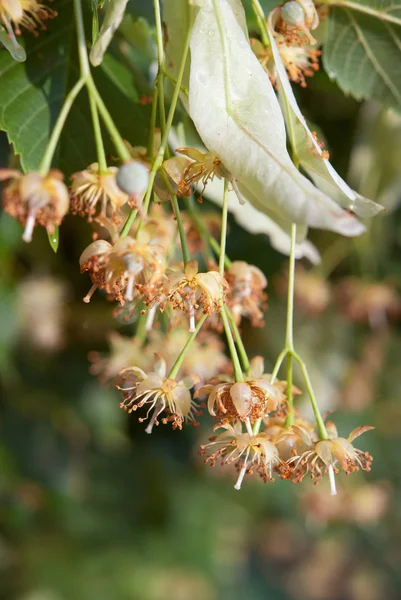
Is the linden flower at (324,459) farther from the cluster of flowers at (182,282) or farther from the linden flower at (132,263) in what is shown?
the linden flower at (132,263)

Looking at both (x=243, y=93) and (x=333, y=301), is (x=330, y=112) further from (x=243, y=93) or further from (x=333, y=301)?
(x=243, y=93)

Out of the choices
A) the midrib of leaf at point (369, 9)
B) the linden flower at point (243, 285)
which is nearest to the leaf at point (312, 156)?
the linden flower at point (243, 285)

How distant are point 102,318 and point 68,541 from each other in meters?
1.00

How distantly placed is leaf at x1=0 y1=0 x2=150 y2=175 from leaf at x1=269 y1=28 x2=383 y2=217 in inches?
6.5

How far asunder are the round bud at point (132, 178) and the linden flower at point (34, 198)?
4 cm

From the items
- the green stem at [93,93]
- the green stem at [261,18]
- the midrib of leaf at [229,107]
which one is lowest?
the green stem at [93,93]

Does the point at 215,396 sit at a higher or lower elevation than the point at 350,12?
lower

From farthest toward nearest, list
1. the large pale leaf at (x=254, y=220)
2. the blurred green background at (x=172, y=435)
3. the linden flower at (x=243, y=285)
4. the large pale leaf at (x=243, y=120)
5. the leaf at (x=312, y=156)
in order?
the blurred green background at (x=172, y=435), the large pale leaf at (x=254, y=220), the linden flower at (x=243, y=285), the leaf at (x=312, y=156), the large pale leaf at (x=243, y=120)

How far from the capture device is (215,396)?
1.79 feet

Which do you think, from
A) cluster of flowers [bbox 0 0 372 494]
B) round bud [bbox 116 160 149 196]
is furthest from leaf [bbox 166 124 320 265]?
round bud [bbox 116 160 149 196]

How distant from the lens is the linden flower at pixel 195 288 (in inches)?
20.8

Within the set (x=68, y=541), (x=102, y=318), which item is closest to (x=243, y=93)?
(x=102, y=318)

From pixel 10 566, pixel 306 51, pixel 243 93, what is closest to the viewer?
pixel 243 93

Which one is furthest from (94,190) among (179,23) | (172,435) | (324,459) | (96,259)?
(172,435)
